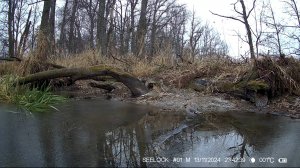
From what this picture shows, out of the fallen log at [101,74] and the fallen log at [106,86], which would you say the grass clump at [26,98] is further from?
the fallen log at [106,86]

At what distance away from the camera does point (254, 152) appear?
353 centimetres

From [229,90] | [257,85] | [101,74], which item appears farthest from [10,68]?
[257,85]

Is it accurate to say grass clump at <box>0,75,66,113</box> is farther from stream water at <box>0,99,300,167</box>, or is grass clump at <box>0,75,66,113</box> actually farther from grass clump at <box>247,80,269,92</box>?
grass clump at <box>247,80,269,92</box>

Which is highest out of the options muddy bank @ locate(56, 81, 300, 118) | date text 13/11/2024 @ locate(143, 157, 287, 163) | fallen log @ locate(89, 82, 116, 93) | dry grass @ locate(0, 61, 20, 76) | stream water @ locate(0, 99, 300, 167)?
dry grass @ locate(0, 61, 20, 76)

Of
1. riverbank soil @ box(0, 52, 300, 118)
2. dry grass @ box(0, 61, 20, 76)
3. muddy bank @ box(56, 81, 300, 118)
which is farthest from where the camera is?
dry grass @ box(0, 61, 20, 76)

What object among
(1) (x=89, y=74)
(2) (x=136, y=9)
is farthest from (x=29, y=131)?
(2) (x=136, y=9)

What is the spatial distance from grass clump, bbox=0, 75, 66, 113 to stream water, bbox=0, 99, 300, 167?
298mm

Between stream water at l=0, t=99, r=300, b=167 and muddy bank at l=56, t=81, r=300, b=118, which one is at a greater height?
muddy bank at l=56, t=81, r=300, b=118

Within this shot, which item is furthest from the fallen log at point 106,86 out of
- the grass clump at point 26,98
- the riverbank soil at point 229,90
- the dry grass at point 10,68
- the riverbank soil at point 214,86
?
the grass clump at point 26,98

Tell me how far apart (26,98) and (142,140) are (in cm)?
298

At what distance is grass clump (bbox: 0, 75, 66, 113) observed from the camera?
222 inches

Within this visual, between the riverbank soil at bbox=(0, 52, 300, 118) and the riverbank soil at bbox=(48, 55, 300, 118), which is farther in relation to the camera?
the riverbank soil at bbox=(0, 52, 300, 118)

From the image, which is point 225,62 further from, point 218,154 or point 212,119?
point 218,154

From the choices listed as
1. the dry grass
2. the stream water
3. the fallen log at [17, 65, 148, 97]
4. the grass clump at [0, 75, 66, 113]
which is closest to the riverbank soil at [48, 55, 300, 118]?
the fallen log at [17, 65, 148, 97]
